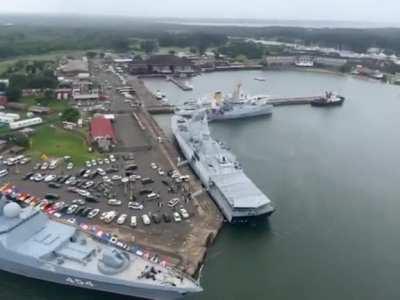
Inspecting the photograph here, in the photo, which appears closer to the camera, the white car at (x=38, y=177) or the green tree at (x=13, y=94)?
the white car at (x=38, y=177)

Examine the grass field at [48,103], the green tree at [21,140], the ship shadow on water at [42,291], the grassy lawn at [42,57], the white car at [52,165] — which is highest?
the grassy lawn at [42,57]

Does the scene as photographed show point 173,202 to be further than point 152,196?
No

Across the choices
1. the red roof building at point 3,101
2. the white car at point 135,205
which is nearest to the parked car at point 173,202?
the white car at point 135,205

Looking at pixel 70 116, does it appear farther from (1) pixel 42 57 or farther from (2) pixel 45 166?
(1) pixel 42 57

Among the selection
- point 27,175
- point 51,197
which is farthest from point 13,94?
point 51,197

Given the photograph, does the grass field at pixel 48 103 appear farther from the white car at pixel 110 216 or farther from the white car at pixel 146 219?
the white car at pixel 146 219

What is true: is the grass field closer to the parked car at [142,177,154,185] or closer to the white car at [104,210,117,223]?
the parked car at [142,177,154,185]
